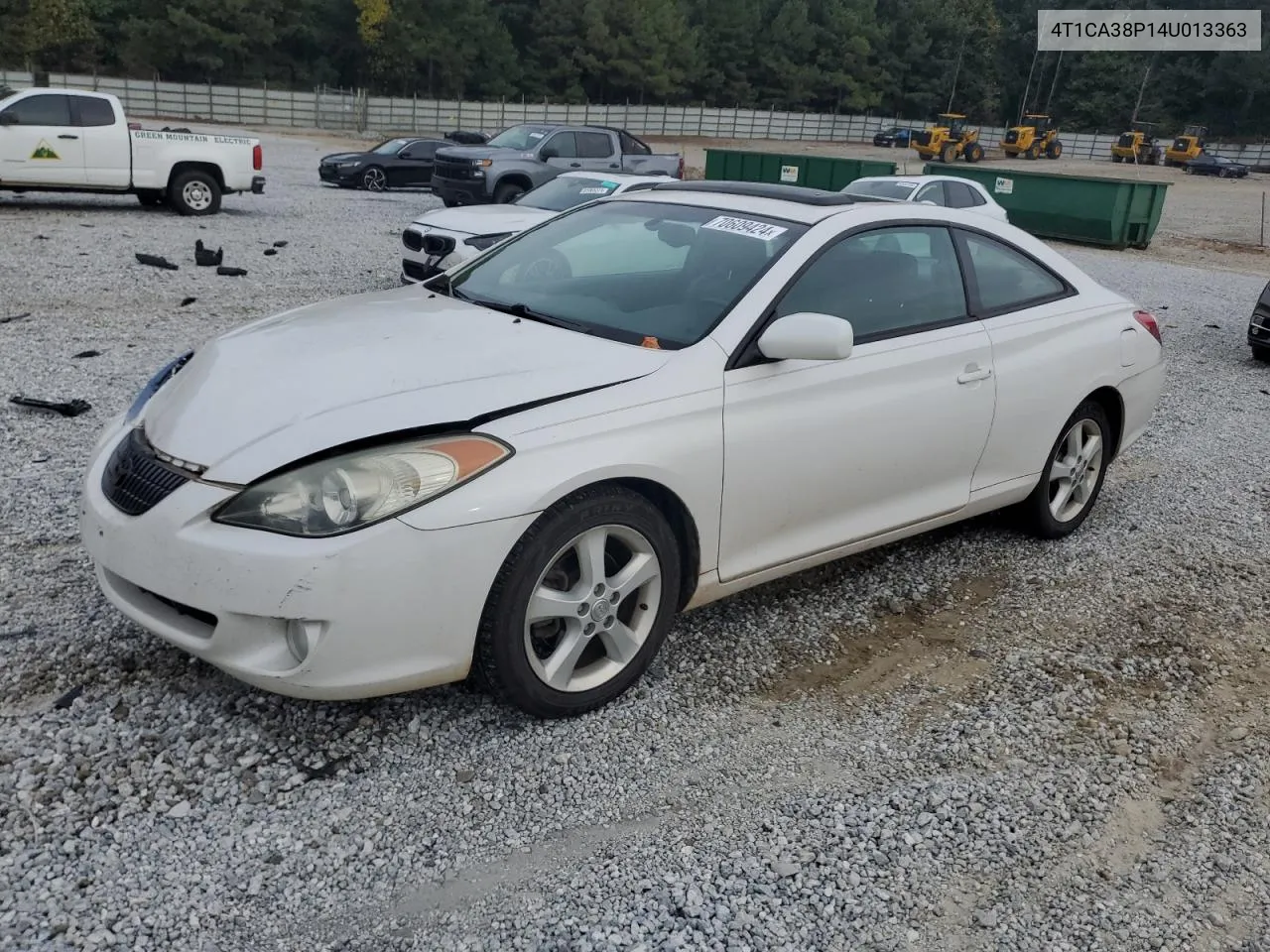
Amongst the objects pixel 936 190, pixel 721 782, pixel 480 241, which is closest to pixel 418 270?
pixel 480 241

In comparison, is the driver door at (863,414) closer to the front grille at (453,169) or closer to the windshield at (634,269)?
the windshield at (634,269)

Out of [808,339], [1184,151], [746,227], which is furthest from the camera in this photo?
[1184,151]

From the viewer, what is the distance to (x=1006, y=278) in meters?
4.70

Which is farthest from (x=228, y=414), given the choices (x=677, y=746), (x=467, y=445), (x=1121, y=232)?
(x=1121, y=232)

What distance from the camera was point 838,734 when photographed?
337 centimetres

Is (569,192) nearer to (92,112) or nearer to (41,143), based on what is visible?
(92,112)

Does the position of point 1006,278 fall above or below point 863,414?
above

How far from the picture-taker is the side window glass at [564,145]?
62.7ft

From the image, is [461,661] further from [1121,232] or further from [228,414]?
[1121,232]

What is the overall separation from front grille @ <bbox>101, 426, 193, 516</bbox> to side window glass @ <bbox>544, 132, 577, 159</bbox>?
16870 millimetres

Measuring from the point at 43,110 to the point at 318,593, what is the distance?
14548 mm

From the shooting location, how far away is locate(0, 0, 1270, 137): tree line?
200 feet

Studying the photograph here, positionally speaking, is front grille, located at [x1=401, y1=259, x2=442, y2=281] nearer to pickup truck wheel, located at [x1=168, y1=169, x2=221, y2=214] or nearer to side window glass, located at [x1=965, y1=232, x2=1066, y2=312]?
side window glass, located at [x1=965, y1=232, x2=1066, y2=312]

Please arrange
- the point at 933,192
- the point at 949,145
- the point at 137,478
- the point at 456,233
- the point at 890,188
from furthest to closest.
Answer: the point at 949,145
the point at 890,188
the point at 933,192
the point at 456,233
the point at 137,478
